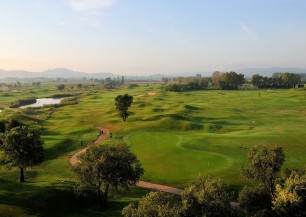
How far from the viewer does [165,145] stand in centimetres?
7712

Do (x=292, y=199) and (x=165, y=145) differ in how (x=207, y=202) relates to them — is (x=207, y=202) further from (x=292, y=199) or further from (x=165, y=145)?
(x=165, y=145)

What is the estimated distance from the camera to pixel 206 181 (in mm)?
35875

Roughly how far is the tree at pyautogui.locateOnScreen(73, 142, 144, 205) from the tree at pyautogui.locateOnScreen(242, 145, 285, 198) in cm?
1607

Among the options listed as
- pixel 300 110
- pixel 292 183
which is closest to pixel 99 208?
pixel 292 183

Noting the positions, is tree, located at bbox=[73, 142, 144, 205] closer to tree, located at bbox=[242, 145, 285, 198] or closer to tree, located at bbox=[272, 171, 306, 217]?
tree, located at bbox=[242, 145, 285, 198]

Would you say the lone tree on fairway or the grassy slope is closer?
the grassy slope

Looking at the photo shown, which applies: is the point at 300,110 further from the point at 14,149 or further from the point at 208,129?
the point at 14,149

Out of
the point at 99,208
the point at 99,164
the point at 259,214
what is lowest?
the point at 99,208

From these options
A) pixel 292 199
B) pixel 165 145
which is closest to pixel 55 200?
pixel 292 199

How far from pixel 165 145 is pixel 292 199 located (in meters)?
43.0

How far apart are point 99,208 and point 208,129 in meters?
58.7

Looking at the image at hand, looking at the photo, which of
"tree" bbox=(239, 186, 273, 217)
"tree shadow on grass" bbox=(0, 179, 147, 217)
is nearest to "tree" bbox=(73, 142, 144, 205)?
"tree shadow on grass" bbox=(0, 179, 147, 217)

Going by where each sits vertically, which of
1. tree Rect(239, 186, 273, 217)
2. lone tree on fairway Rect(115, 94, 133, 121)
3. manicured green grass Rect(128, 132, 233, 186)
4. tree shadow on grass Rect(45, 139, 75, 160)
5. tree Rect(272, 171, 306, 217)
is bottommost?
tree shadow on grass Rect(45, 139, 75, 160)

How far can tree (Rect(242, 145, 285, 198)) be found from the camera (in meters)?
43.2
